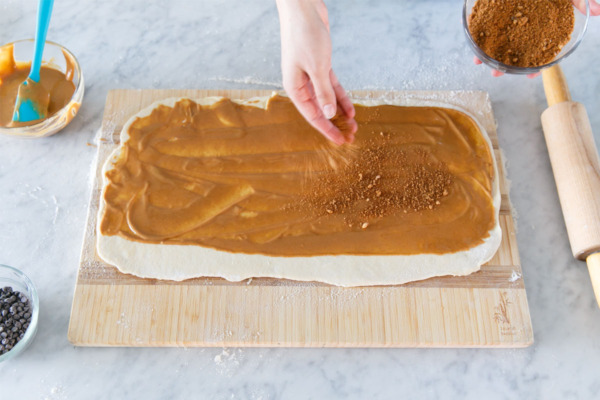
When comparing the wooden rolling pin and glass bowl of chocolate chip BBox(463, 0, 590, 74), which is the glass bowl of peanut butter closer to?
glass bowl of chocolate chip BBox(463, 0, 590, 74)

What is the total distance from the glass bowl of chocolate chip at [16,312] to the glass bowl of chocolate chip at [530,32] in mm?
1693

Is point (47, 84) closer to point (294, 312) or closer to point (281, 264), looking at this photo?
point (281, 264)

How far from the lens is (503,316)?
165 cm

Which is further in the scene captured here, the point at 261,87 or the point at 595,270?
the point at 261,87

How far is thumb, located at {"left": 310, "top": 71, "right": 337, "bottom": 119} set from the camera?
59.9 inches

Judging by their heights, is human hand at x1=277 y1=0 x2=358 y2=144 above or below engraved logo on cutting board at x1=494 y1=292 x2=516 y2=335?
above

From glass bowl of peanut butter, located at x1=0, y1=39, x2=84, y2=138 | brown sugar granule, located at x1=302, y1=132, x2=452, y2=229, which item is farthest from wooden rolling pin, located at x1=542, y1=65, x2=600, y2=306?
glass bowl of peanut butter, located at x1=0, y1=39, x2=84, y2=138

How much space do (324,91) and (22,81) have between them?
116cm

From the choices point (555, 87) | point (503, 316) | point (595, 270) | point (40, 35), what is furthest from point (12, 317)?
point (555, 87)

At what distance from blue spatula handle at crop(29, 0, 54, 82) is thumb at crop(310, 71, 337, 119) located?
3.21 feet

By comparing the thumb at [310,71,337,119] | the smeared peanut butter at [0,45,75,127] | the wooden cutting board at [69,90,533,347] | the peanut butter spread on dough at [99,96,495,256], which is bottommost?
the wooden cutting board at [69,90,533,347]

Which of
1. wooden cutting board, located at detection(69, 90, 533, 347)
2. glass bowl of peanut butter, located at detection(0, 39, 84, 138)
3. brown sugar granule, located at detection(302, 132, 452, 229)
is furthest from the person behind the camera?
glass bowl of peanut butter, located at detection(0, 39, 84, 138)

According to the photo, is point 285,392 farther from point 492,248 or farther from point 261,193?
point 492,248

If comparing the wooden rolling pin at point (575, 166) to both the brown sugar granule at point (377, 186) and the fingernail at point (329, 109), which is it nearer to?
the brown sugar granule at point (377, 186)
